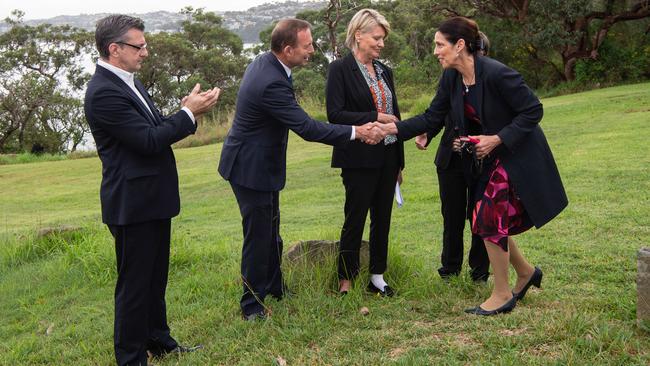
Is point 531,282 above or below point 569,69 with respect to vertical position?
above

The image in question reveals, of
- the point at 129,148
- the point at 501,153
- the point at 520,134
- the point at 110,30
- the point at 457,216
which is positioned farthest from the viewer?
the point at 457,216

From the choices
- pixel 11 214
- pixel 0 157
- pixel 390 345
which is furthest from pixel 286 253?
pixel 0 157

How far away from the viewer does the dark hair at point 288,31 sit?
181 inches

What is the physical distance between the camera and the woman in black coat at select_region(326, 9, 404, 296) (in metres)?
4.94

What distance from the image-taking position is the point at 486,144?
4289 millimetres

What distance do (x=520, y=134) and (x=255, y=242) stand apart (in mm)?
1900

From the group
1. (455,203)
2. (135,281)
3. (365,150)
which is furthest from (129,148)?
(455,203)

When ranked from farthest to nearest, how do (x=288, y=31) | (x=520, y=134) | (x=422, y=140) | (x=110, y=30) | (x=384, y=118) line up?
(x=422, y=140) < (x=384, y=118) < (x=288, y=31) < (x=520, y=134) < (x=110, y=30)

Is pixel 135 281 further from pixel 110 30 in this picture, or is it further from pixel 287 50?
pixel 287 50

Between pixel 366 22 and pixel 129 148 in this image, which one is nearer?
pixel 129 148

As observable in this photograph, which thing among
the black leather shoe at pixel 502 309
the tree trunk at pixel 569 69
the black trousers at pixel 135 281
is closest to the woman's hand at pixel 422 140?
the black leather shoe at pixel 502 309

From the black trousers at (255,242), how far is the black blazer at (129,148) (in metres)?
0.73

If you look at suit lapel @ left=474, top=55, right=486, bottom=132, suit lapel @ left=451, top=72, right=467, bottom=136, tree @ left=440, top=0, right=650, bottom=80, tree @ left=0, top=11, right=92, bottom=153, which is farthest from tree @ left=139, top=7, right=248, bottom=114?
suit lapel @ left=474, top=55, right=486, bottom=132

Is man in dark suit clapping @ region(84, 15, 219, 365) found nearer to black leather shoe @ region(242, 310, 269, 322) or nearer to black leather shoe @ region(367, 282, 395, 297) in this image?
black leather shoe @ region(242, 310, 269, 322)
